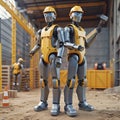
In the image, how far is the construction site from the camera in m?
5.75

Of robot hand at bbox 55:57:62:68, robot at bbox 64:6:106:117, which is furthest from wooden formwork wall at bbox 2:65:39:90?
robot hand at bbox 55:57:62:68

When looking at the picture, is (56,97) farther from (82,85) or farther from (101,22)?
(101,22)

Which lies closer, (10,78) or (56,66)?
(56,66)

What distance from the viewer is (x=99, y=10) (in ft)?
78.9

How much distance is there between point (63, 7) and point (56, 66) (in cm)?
1745

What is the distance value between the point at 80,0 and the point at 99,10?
3566 mm

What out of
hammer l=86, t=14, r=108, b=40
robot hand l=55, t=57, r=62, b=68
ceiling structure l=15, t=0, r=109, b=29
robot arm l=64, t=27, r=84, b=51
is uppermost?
ceiling structure l=15, t=0, r=109, b=29

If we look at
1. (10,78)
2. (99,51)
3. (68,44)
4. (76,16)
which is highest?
(99,51)

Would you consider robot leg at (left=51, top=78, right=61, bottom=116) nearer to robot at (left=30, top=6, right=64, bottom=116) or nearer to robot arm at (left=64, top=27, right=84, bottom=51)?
robot at (left=30, top=6, right=64, bottom=116)

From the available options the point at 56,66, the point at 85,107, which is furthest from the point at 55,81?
the point at 85,107

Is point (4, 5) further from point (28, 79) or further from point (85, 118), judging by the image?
point (85, 118)

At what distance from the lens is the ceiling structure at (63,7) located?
71.5 feet

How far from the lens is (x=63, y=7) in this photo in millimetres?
22359

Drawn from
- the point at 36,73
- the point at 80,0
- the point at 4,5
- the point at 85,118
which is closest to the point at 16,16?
the point at 4,5
